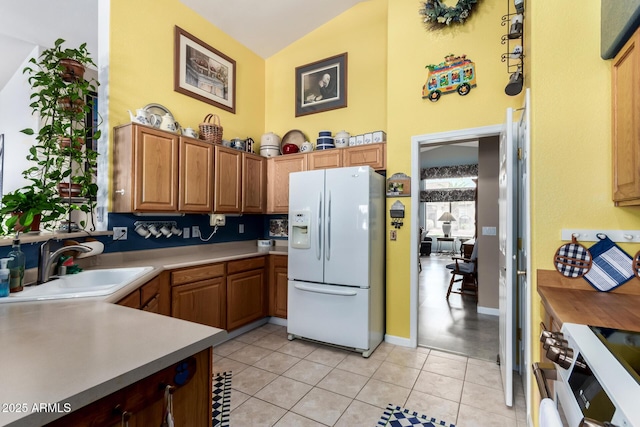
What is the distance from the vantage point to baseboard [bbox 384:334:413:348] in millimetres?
2948

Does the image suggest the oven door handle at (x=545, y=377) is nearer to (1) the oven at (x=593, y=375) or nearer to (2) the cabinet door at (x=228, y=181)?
(1) the oven at (x=593, y=375)

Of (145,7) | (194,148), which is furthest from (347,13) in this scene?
(194,148)

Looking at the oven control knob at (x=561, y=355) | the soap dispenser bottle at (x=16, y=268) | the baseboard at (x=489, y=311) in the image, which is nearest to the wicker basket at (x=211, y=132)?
the soap dispenser bottle at (x=16, y=268)

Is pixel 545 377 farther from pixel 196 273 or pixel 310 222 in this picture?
pixel 196 273

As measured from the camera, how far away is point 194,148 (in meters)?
2.91

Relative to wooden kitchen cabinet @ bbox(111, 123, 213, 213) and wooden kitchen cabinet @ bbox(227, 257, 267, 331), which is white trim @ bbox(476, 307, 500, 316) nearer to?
wooden kitchen cabinet @ bbox(227, 257, 267, 331)

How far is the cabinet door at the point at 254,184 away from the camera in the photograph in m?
3.48

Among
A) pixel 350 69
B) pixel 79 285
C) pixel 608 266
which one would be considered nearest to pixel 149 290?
pixel 79 285

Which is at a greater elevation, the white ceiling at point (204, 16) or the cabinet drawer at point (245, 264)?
the white ceiling at point (204, 16)

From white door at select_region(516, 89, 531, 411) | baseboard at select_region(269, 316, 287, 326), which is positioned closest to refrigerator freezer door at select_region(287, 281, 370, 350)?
baseboard at select_region(269, 316, 287, 326)

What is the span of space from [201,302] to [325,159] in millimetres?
2011

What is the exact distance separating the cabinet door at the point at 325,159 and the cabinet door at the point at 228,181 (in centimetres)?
85

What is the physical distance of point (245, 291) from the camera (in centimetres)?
320

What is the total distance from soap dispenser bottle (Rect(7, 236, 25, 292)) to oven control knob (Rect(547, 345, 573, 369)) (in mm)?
2287
